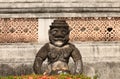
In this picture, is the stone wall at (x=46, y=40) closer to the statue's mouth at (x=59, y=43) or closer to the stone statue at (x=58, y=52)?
the stone statue at (x=58, y=52)

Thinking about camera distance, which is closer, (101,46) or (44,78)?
(44,78)

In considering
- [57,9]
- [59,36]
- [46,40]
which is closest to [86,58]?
[46,40]

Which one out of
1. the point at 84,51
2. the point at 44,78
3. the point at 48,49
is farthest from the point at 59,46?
the point at 84,51

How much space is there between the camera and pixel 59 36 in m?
8.36

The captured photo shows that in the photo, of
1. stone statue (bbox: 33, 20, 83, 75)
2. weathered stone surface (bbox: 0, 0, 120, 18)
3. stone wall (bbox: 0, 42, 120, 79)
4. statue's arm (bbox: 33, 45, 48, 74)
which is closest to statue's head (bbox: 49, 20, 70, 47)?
stone statue (bbox: 33, 20, 83, 75)

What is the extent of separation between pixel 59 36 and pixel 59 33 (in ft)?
0.21

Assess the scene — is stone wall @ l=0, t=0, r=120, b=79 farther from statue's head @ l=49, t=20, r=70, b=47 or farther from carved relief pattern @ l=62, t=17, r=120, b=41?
statue's head @ l=49, t=20, r=70, b=47

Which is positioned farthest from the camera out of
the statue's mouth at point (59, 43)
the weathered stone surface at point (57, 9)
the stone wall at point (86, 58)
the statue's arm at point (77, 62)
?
the weathered stone surface at point (57, 9)

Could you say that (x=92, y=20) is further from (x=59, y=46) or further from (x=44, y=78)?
(x=44, y=78)

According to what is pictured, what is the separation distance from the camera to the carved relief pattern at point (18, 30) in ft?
39.3

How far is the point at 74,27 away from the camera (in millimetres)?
12055

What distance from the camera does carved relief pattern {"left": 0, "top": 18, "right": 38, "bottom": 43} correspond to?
1198 centimetres

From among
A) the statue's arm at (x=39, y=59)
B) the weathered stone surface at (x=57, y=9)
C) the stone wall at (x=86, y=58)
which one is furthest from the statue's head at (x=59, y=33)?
the weathered stone surface at (x=57, y=9)

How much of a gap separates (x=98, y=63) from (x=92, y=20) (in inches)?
53.5
